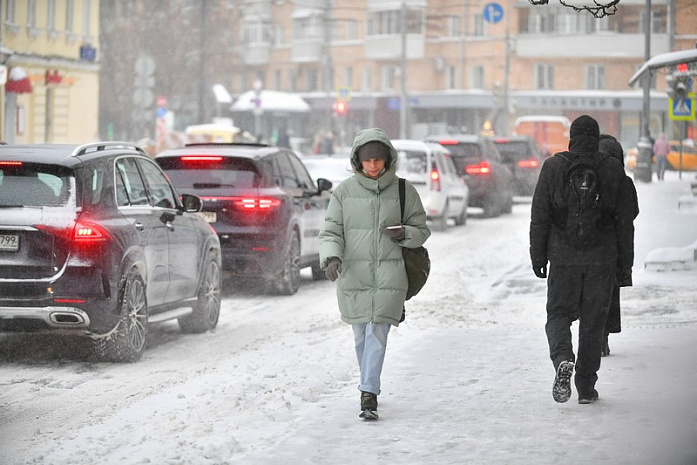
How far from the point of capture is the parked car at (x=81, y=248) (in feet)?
32.9

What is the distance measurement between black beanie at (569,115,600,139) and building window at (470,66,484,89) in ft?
253

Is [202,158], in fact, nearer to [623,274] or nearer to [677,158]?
[623,274]

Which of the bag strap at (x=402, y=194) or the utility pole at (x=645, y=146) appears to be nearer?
the bag strap at (x=402, y=194)

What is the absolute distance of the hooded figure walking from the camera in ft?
26.1

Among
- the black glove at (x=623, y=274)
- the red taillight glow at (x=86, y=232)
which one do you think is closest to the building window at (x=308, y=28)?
the red taillight glow at (x=86, y=232)

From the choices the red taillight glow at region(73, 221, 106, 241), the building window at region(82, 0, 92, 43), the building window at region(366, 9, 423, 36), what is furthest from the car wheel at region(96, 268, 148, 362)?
the building window at region(366, 9, 423, 36)

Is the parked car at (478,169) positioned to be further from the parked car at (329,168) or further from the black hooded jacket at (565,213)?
the black hooded jacket at (565,213)

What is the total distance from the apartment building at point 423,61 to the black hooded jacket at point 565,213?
64.6 metres

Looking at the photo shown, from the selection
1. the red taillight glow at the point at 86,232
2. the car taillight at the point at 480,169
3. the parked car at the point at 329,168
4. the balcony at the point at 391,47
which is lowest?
the red taillight glow at the point at 86,232

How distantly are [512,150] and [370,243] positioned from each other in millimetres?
28601

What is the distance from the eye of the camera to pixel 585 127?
8.16 meters

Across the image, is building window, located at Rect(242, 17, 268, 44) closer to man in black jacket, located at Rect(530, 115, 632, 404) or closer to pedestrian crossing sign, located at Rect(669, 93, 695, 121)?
pedestrian crossing sign, located at Rect(669, 93, 695, 121)

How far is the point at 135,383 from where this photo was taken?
31.9 feet

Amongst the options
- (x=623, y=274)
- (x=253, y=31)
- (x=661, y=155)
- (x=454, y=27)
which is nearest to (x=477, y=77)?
(x=454, y=27)
